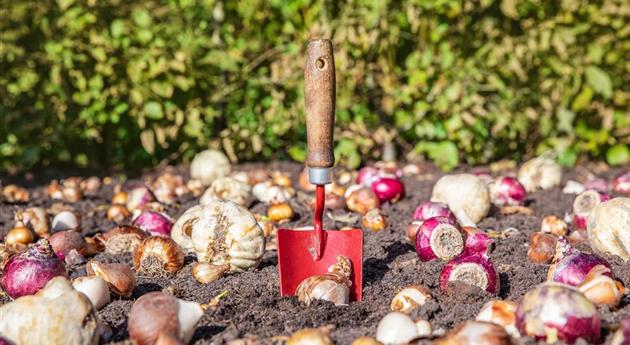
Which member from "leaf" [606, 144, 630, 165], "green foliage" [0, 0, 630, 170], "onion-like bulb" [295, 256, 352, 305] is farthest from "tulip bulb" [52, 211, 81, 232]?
"leaf" [606, 144, 630, 165]

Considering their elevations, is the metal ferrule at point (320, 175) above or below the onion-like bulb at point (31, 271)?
above

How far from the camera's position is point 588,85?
6.97m

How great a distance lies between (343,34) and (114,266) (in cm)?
384

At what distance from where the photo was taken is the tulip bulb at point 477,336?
2215 mm

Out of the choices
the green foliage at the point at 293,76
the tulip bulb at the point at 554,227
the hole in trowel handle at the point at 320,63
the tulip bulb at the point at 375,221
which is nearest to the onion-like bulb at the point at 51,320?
the hole in trowel handle at the point at 320,63

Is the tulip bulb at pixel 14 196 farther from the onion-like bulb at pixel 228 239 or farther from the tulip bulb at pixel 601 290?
the tulip bulb at pixel 601 290

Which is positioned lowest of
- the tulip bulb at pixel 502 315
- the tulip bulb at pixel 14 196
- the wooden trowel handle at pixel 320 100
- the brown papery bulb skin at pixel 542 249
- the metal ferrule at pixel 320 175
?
the tulip bulb at pixel 14 196

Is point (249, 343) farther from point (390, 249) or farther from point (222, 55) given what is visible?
point (222, 55)

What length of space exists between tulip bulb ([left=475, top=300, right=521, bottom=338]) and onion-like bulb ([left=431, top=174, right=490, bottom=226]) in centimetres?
190

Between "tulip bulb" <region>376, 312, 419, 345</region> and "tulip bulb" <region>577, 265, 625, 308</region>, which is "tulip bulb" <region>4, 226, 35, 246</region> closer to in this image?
"tulip bulb" <region>376, 312, 419, 345</region>

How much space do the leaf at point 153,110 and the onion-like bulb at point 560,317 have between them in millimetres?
4615

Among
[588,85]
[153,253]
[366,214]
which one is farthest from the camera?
[588,85]

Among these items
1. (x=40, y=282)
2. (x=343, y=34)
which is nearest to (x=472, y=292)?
(x=40, y=282)

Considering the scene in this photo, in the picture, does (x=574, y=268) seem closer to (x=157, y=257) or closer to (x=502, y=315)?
(x=502, y=315)
